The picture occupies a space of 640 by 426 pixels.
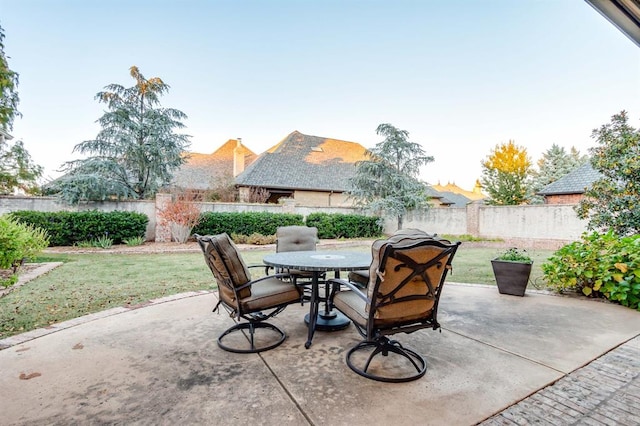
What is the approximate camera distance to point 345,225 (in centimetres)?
1418

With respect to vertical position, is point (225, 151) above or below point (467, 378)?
above

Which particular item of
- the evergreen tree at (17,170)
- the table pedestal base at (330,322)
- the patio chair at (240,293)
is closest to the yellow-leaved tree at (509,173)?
the table pedestal base at (330,322)

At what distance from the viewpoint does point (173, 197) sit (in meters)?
11.4

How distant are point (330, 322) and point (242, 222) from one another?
30.1 ft

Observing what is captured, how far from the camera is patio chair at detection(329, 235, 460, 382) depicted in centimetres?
202

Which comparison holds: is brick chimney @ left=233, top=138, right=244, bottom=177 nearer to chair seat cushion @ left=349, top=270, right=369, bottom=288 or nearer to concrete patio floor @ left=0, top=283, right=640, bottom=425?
concrete patio floor @ left=0, top=283, right=640, bottom=425

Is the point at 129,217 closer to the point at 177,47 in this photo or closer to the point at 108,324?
the point at 177,47

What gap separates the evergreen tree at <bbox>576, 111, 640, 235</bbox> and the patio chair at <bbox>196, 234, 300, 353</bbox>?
23.3ft

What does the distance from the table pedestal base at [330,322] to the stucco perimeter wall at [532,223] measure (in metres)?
11.6

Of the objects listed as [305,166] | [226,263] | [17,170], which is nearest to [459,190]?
[305,166]

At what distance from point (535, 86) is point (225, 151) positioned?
20089 mm

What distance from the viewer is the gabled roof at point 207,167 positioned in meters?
18.8

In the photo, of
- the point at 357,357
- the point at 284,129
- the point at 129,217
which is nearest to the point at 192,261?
the point at 129,217

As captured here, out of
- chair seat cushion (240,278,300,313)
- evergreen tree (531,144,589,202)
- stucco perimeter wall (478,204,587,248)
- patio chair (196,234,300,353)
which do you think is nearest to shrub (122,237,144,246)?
patio chair (196,234,300,353)
